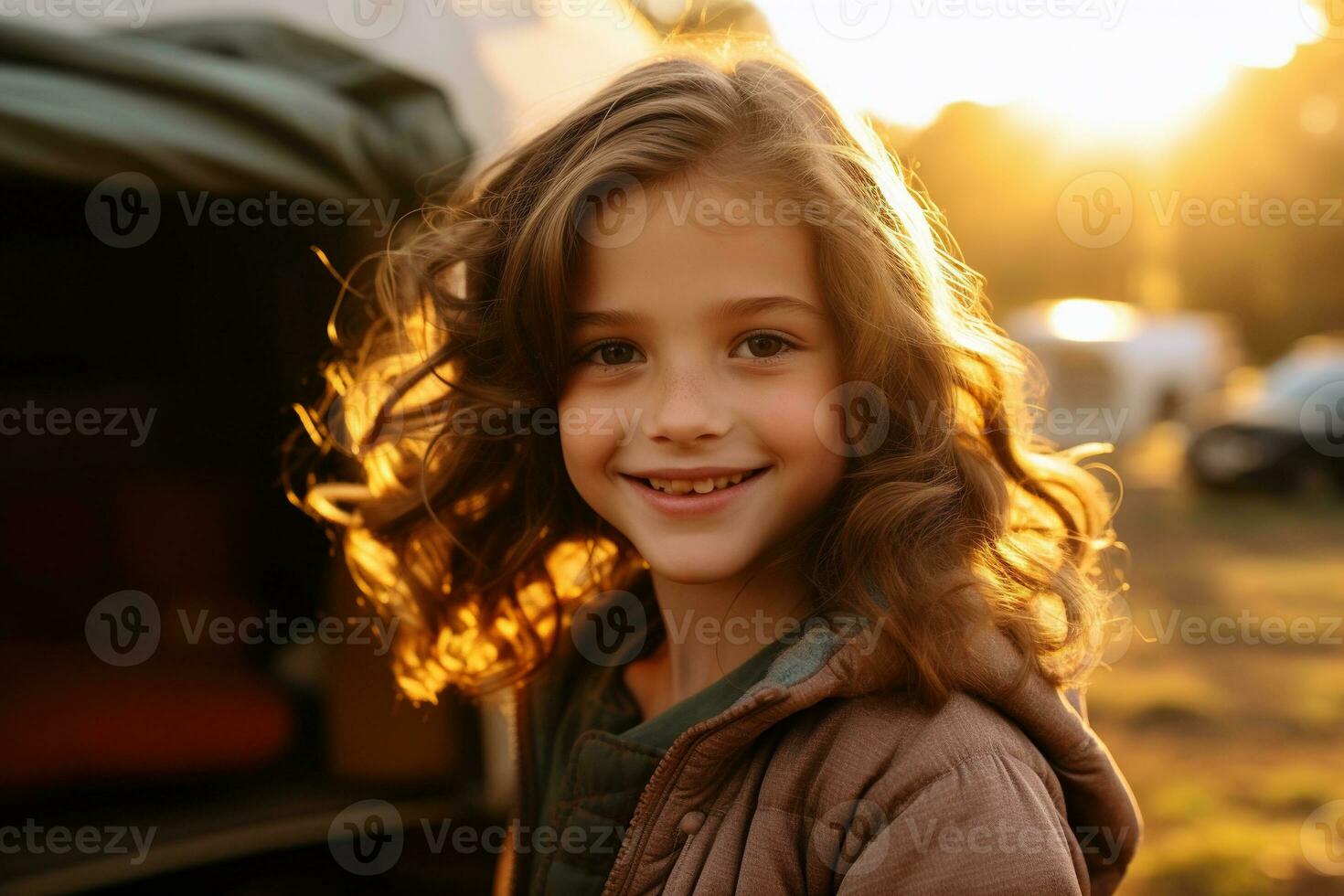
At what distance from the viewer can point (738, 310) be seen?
5.17ft

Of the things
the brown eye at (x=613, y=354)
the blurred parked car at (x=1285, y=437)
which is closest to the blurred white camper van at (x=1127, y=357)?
the blurred parked car at (x=1285, y=437)

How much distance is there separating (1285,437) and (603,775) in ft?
39.3

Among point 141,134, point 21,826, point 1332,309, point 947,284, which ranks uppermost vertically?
point 1332,309

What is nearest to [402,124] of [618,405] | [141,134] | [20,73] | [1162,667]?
[141,134]

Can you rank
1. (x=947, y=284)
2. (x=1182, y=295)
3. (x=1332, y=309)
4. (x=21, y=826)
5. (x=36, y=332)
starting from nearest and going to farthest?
(x=947, y=284) → (x=21, y=826) → (x=36, y=332) → (x=1332, y=309) → (x=1182, y=295)

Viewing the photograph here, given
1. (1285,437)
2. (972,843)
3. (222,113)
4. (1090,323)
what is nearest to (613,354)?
(972,843)

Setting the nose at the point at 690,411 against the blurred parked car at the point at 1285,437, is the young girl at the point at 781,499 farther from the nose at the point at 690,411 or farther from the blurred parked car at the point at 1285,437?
the blurred parked car at the point at 1285,437

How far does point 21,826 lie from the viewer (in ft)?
10.8

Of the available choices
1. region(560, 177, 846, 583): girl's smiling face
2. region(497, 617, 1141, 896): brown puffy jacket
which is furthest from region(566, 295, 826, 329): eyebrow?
region(497, 617, 1141, 896): brown puffy jacket

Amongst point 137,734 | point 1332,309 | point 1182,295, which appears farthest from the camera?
point 1182,295

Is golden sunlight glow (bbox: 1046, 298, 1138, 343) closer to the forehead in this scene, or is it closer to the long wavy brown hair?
the long wavy brown hair

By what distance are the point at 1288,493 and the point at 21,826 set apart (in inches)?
469

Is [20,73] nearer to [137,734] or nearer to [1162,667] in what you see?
[137,734]

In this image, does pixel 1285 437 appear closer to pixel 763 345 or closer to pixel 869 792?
pixel 763 345
